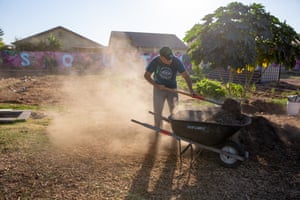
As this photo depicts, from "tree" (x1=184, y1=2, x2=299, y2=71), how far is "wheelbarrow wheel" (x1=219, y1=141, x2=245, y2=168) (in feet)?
6.08

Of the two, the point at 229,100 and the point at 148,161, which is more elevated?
the point at 229,100

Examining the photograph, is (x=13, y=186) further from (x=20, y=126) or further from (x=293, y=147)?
(x=293, y=147)

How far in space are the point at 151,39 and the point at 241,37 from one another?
29.5 meters

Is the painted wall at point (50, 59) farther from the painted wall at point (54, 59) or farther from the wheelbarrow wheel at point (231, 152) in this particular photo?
the wheelbarrow wheel at point (231, 152)

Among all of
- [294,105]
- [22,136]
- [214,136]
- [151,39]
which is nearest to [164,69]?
[214,136]

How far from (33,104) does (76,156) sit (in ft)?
15.3

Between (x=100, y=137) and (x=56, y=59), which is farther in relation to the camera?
(x=56, y=59)

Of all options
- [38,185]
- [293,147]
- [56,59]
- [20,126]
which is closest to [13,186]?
[38,185]

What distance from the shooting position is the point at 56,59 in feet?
76.3

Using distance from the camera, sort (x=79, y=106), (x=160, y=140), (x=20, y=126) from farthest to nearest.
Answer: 1. (x=79, y=106)
2. (x=20, y=126)
3. (x=160, y=140)

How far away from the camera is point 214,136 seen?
10.6 ft

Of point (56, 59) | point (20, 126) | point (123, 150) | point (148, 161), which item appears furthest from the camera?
point (56, 59)

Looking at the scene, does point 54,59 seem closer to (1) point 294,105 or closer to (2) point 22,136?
(2) point 22,136

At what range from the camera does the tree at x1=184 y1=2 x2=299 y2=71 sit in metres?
4.44
